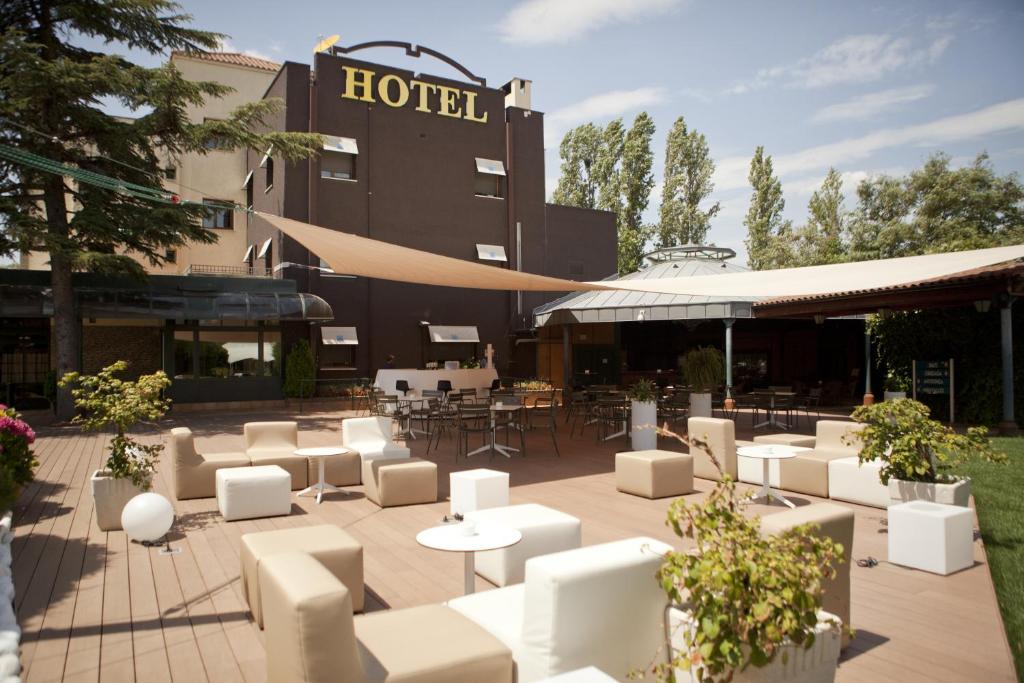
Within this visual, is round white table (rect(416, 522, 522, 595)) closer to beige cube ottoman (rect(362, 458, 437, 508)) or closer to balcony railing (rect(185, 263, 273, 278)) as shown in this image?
beige cube ottoman (rect(362, 458, 437, 508))

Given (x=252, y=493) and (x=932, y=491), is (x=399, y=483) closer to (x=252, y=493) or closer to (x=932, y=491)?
(x=252, y=493)

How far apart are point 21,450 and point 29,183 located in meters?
9.69

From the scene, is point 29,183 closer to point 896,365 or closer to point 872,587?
point 872,587

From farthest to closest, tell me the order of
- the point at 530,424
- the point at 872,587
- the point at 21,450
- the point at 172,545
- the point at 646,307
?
the point at 646,307 < the point at 530,424 < the point at 21,450 < the point at 172,545 < the point at 872,587

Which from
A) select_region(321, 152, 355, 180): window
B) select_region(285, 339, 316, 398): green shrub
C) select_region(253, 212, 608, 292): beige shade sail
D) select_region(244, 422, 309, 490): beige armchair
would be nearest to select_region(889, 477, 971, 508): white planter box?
select_region(253, 212, 608, 292): beige shade sail

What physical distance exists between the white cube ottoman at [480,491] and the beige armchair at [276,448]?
82.4 inches

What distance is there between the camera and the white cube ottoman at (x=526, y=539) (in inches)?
145

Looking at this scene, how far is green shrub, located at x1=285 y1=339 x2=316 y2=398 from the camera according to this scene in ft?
53.6

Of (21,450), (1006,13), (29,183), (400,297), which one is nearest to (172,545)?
(21,450)

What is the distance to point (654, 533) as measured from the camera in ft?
16.4

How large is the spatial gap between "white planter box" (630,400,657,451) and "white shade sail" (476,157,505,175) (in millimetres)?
12842

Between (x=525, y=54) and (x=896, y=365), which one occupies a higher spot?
(x=525, y=54)

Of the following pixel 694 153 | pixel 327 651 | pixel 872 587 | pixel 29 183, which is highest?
pixel 694 153

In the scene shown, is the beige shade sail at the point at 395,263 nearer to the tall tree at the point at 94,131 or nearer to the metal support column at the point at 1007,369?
the metal support column at the point at 1007,369
